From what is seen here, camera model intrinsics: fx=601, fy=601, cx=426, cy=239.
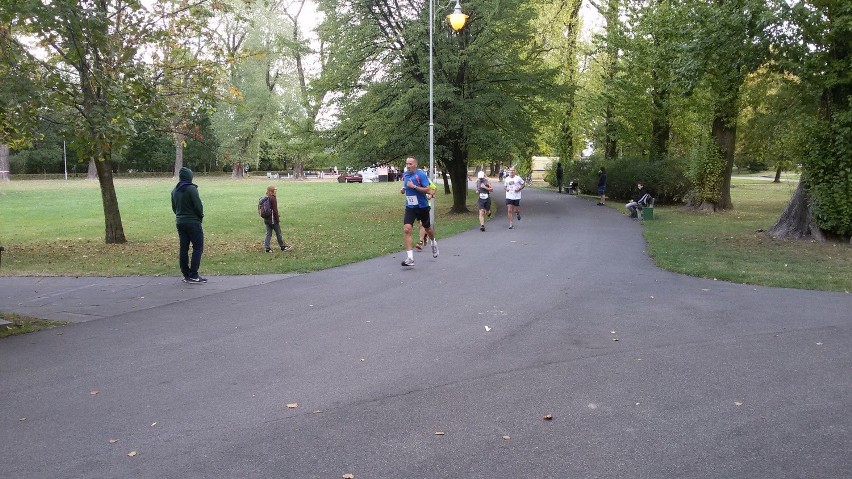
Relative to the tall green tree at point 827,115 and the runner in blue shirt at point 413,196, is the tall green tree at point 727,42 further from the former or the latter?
the runner in blue shirt at point 413,196

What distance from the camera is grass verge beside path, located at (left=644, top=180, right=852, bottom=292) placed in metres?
9.99

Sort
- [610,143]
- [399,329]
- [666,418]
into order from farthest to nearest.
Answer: [610,143] < [399,329] < [666,418]

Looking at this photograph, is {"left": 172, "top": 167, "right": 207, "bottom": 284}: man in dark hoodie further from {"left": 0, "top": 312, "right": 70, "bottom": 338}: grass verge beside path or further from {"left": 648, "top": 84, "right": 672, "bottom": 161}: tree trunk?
{"left": 648, "top": 84, "right": 672, "bottom": 161}: tree trunk

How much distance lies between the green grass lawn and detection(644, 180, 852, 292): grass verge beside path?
19 mm

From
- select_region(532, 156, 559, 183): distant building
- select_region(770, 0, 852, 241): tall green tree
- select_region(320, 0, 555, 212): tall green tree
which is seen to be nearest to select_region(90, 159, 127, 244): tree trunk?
select_region(320, 0, 555, 212): tall green tree

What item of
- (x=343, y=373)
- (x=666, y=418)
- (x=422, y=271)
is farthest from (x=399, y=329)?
(x=422, y=271)

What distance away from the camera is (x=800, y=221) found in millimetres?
14992

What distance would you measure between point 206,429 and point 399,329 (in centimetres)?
293

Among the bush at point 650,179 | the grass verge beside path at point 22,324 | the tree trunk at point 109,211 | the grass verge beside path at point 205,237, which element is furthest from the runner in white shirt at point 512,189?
the grass verge beside path at point 22,324

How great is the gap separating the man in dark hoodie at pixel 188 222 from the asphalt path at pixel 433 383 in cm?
94

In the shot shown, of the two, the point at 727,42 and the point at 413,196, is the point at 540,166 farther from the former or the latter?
the point at 413,196

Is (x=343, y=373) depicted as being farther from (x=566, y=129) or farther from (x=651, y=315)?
(x=566, y=129)

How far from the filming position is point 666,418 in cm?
438

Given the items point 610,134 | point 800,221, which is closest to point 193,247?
point 800,221
